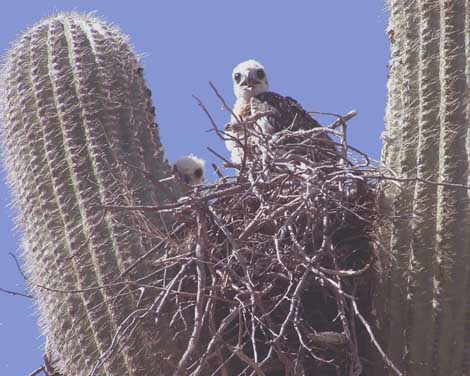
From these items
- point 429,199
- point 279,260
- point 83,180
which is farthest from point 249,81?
point 279,260

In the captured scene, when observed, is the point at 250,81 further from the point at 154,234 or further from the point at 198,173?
the point at 154,234

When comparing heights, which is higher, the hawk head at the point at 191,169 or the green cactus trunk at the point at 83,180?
the hawk head at the point at 191,169

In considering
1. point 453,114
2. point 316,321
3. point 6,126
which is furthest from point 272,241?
point 6,126

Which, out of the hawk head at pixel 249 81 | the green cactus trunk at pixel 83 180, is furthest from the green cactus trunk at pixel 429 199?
the hawk head at pixel 249 81

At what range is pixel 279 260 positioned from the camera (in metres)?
8.34

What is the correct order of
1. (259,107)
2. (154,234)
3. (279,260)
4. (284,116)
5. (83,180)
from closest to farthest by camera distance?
(279,260) < (154,234) < (83,180) < (284,116) < (259,107)

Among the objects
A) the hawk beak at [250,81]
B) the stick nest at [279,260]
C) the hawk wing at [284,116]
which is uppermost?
the hawk beak at [250,81]

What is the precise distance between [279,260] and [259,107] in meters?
3.09

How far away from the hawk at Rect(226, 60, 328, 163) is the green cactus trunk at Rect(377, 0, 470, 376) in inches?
54.1

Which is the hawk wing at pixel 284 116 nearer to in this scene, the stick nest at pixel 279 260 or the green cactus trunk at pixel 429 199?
the stick nest at pixel 279 260

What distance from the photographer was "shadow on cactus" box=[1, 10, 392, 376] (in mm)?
8641

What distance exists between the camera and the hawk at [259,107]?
10883mm

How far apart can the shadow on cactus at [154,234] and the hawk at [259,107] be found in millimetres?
1070

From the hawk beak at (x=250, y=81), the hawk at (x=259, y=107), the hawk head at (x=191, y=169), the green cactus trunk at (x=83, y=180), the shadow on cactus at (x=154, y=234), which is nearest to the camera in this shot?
the shadow on cactus at (x=154, y=234)
